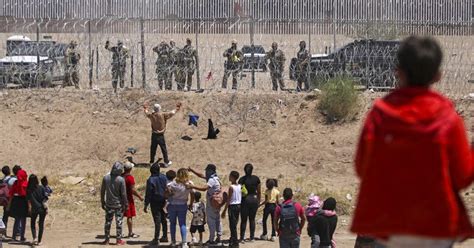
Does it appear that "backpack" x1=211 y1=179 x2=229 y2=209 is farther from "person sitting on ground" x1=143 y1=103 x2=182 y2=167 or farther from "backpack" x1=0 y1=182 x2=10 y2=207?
"person sitting on ground" x1=143 y1=103 x2=182 y2=167

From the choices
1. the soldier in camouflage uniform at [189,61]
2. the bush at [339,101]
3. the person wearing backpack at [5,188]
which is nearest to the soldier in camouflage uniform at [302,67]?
the bush at [339,101]

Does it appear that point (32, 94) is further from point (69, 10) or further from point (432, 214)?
point (432, 214)

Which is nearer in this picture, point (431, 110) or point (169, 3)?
point (431, 110)

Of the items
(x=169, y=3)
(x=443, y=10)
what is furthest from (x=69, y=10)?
(x=443, y=10)

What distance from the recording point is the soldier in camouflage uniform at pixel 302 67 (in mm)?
27766

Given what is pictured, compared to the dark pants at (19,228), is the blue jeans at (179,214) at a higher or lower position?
higher

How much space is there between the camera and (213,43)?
28750 mm

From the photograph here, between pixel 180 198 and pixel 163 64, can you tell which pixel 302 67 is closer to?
pixel 163 64

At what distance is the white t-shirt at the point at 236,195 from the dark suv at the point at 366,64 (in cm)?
1163

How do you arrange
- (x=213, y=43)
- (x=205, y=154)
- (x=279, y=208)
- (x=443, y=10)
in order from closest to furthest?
(x=279, y=208) < (x=205, y=154) < (x=213, y=43) < (x=443, y=10)

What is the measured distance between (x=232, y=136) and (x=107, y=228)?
8653 mm

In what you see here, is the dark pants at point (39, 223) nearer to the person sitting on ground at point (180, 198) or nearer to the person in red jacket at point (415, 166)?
the person sitting on ground at point (180, 198)

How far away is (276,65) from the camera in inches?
1099

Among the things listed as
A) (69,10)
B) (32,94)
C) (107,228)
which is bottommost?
(107,228)
